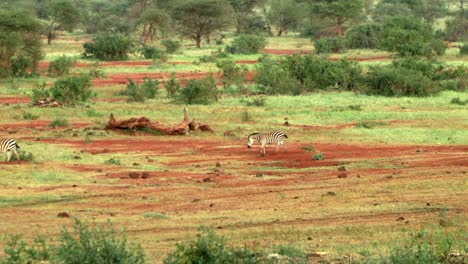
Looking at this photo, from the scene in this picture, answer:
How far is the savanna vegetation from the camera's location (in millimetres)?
10648

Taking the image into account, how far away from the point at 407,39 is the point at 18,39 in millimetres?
18455

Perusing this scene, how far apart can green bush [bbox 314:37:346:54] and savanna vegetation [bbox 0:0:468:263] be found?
6.95ft

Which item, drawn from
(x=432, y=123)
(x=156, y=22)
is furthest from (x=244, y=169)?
(x=156, y=22)

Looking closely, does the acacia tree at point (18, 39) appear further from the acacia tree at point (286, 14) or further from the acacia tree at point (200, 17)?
the acacia tree at point (286, 14)

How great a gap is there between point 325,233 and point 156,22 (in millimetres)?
46674

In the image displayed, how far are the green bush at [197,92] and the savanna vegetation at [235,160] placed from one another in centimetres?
6

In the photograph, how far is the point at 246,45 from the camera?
52.6m

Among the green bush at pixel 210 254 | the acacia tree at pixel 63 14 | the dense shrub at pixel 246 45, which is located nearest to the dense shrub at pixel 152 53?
the dense shrub at pixel 246 45

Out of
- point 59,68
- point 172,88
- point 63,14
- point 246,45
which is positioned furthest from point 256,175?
point 63,14

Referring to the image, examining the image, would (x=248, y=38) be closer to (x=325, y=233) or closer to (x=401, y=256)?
(x=325, y=233)

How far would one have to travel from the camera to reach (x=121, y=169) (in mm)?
17984

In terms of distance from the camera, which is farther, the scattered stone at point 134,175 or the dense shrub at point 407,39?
the dense shrub at point 407,39

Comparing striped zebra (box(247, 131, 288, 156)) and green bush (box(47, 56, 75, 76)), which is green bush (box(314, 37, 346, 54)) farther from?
striped zebra (box(247, 131, 288, 156))

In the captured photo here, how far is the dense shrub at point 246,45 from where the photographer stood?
5219 cm
